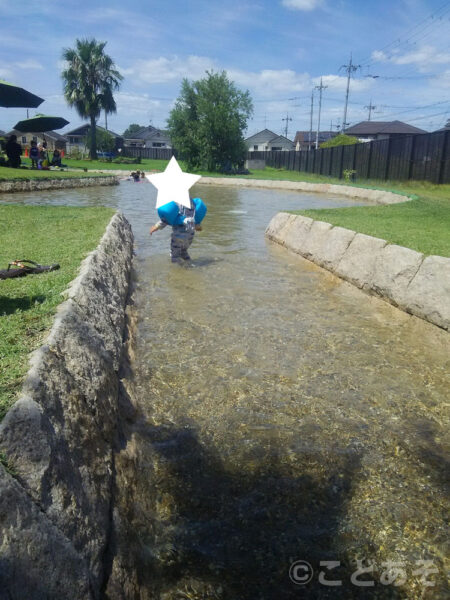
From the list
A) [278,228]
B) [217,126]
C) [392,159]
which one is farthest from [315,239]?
[217,126]

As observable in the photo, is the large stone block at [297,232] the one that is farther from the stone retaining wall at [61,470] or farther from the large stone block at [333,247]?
the stone retaining wall at [61,470]

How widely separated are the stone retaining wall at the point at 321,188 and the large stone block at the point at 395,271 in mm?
12021

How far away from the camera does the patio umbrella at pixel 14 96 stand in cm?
423

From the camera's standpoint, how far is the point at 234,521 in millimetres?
2779

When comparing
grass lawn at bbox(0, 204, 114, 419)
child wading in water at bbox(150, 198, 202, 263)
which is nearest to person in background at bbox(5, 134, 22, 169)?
grass lawn at bbox(0, 204, 114, 419)

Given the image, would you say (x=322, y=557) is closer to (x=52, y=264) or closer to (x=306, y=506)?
(x=306, y=506)

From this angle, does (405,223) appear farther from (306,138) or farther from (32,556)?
(306,138)

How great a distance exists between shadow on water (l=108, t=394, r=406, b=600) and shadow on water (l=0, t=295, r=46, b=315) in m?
1.44

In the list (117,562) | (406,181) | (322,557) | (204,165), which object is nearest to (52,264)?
(117,562)

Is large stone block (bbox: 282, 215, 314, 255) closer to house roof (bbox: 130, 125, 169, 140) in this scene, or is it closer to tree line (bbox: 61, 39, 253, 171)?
tree line (bbox: 61, 39, 253, 171)

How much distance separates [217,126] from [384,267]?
47.0 m

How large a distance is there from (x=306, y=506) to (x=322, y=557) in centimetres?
37

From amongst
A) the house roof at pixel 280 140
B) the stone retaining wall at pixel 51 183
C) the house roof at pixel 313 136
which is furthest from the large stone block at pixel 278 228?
the house roof at pixel 313 136

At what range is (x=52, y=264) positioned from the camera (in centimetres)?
575
